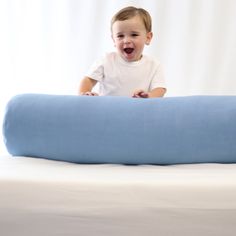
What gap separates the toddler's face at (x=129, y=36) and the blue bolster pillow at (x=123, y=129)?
53 cm

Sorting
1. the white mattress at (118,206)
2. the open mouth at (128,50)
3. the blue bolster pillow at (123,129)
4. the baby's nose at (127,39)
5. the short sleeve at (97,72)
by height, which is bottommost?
the white mattress at (118,206)

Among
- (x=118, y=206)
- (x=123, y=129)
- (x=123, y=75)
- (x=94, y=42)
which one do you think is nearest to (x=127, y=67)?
(x=123, y=75)

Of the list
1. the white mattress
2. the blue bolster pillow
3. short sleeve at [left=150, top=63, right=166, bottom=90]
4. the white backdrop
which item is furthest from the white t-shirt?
the white mattress

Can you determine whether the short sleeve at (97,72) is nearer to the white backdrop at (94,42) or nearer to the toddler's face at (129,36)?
the toddler's face at (129,36)

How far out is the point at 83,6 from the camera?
1.67 meters

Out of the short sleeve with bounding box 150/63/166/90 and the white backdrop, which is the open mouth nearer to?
the short sleeve with bounding box 150/63/166/90

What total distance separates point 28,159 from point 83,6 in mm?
1008

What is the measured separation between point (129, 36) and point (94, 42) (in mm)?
371

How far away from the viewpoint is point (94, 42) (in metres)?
1.69

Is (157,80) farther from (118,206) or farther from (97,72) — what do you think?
(118,206)

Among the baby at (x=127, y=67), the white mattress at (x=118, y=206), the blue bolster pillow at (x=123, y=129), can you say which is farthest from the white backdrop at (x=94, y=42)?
the white mattress at (x=118, y=206)

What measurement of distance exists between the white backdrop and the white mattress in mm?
1081

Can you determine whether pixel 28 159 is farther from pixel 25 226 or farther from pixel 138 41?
pixel 138 41

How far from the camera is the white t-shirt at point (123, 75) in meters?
1.35
